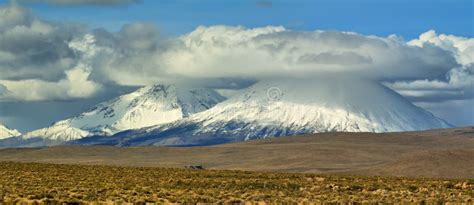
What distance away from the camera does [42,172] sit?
78875mm

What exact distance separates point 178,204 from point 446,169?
15780 cm

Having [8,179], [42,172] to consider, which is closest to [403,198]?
[8,179]

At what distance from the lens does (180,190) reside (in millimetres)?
61125

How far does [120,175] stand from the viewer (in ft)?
258

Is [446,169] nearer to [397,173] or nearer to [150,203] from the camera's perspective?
[397,173]

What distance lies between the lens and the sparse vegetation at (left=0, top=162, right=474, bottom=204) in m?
51.5

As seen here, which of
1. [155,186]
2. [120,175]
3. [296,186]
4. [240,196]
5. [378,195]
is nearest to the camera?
[240,196]

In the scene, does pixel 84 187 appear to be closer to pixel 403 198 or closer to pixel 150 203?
pixel 150 203

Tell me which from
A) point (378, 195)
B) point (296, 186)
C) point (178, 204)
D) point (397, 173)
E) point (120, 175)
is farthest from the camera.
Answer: point (397, 173)

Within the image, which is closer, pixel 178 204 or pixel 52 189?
pixel 178 204

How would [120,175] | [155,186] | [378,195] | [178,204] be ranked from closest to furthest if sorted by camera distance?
[178,204]
[378,195]
[155,186]
[120,175]

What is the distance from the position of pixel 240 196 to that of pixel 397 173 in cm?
14306

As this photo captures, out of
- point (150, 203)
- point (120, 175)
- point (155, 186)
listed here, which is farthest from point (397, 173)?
point (150, 203)

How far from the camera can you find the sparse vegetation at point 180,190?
169 ft
